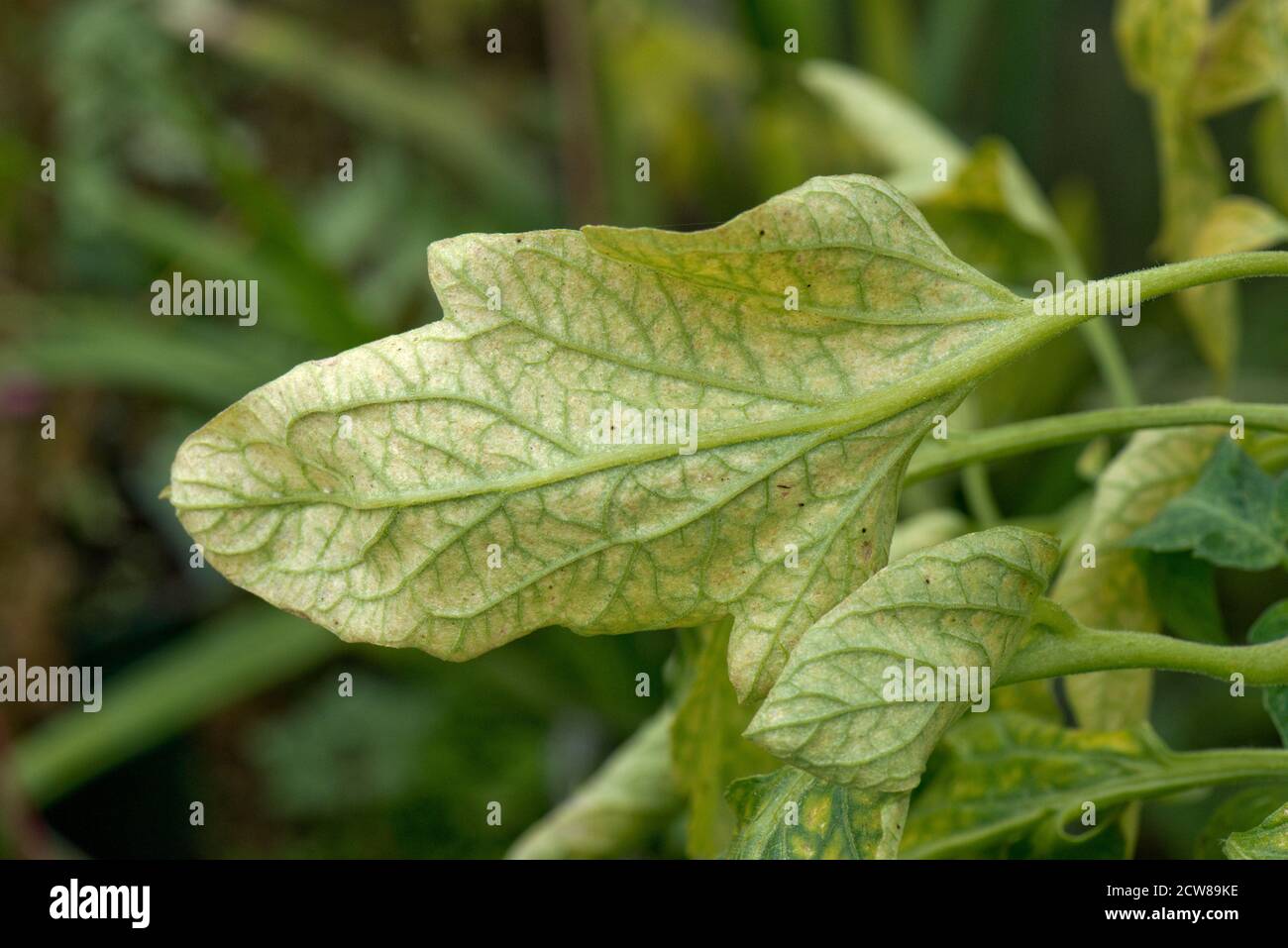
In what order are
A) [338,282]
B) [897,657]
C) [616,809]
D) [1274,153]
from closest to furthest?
[897,657] < [616,809] < [1274,153] < [338,282]

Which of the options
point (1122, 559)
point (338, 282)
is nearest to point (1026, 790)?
point (1122, 559)

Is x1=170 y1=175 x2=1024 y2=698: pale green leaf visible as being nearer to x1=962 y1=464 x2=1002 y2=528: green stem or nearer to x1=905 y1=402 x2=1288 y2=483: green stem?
x1=905 y1=402 x2=1288 y2=483: green stem

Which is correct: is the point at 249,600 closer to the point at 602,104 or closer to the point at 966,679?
the point at 602,104

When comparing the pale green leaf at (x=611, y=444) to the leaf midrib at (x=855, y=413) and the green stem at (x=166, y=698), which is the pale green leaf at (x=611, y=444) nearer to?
the leaf midrib at (x=855, y=413)

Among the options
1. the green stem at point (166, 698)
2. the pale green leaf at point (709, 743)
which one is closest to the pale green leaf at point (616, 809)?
the pale green leaf at point (709, 743)

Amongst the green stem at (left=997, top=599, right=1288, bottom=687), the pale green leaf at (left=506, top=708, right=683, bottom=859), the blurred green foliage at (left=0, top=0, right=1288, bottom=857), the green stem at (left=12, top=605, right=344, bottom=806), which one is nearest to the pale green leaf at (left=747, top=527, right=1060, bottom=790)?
the green stem at (left=997, top=599, right=1288, bottom=687)

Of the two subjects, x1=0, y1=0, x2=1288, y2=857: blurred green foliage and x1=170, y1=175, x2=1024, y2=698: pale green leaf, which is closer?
x1=170, y1=175, x2=1024, y2=698: pale green leaf

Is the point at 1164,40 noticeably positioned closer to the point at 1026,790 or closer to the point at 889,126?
the point at 889,126
